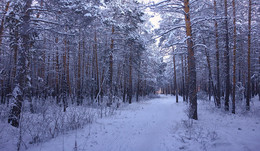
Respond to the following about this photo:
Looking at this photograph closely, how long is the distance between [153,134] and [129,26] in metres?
10.1

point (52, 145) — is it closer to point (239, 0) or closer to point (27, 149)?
point (27, 149)

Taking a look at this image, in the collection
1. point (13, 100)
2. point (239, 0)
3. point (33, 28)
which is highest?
point (239, 0)

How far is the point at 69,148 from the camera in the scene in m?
3.88

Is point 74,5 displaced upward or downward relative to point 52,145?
upward

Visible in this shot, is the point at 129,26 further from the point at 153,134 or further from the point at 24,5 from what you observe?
the point at 153,134

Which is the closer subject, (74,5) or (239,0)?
(74,5)

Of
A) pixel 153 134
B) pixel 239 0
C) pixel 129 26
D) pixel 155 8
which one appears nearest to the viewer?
pixel 153 134

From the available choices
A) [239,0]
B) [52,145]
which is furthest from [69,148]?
[239,0]

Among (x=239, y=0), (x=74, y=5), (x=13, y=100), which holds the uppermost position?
(x=239, y=0)

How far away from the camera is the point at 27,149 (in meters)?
3.83

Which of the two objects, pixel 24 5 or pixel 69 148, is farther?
pixel 24 5

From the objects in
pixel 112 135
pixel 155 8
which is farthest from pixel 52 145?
pixel 155 8

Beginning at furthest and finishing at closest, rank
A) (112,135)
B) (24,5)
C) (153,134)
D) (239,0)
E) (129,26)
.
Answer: (129,26) < (239,0) < (24,5) < (153,134) < (112,135)

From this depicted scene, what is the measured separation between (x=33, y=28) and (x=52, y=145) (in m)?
5.06
